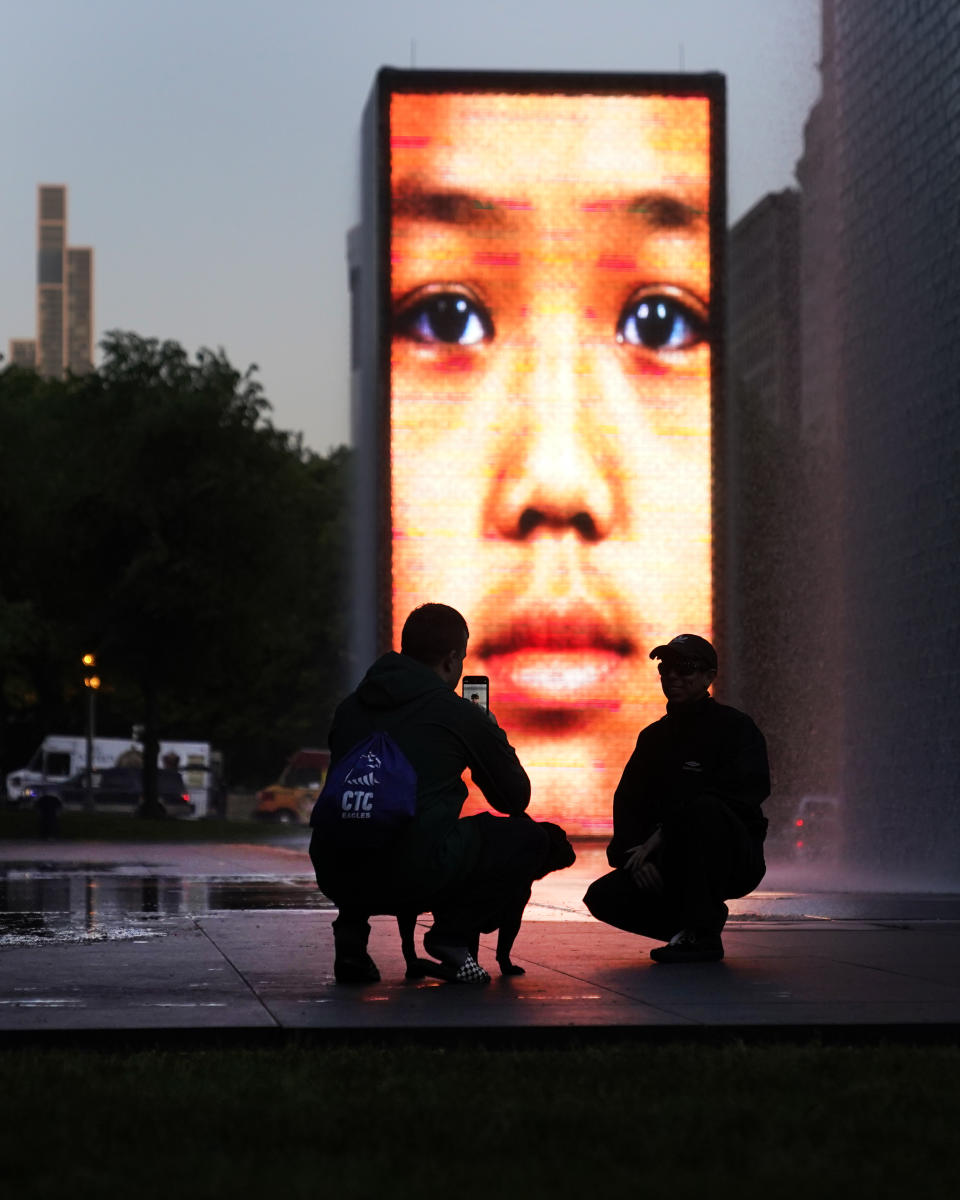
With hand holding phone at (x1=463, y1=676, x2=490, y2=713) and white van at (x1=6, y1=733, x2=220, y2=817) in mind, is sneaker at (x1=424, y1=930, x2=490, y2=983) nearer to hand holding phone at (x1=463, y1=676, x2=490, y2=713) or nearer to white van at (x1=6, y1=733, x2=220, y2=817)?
hand holding phone at (x1=463, y1=676, x2=490, y2=713)

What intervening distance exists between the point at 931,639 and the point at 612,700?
1571cm

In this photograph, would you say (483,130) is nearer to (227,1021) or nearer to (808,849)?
(808,849)

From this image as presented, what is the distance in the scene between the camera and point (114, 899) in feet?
48.5

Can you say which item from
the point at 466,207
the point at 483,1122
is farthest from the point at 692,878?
the point at 466,207

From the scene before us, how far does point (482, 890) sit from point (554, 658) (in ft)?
95.9

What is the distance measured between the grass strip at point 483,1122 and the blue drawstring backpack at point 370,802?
54.8 inches

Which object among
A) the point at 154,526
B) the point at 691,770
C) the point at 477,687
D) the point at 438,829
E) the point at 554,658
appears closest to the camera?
the point at 438,829

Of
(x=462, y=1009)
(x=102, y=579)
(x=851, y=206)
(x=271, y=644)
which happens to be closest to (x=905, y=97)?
(x=851, y=206)

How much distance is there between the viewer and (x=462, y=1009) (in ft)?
23.3

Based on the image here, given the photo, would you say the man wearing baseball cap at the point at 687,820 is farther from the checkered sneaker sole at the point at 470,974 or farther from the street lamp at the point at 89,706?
the street lamp at the point at 89,706

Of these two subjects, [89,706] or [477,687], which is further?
[89,706]

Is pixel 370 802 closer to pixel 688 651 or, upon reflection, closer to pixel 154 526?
pixel 688 651

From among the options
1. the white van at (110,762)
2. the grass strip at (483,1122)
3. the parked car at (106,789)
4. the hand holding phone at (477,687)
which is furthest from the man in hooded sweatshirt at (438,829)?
the white van at (110,762)

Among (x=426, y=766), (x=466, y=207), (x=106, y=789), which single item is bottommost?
(x=106, y=789)
